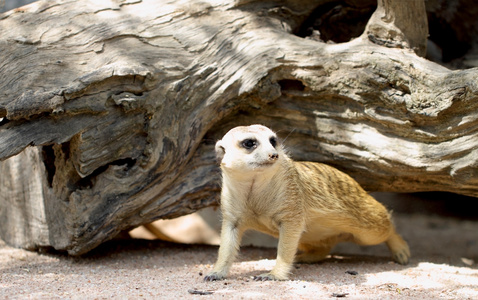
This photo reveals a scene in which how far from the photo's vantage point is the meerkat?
3.49m

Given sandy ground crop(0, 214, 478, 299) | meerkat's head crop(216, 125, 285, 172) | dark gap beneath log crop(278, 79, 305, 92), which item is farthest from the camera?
dark gap beneath log crop(278, 79, 305, 92)

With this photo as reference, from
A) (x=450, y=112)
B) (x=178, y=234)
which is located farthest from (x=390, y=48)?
(x=178, y=234)

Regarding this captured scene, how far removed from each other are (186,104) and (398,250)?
8.10ft

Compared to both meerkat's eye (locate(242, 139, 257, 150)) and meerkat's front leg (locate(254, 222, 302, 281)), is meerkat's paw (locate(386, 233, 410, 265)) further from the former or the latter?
meerkat's eye (locate(242, 139, 257, 150))

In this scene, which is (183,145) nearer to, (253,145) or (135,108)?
(135,108)

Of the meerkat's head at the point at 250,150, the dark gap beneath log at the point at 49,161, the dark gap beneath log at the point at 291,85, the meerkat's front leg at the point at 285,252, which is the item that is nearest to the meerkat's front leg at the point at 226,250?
the meerkat's front leg at the point at 285,252

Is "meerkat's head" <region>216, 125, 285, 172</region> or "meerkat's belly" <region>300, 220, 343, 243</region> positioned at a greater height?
"meerkat's head" <region>216, 125, 285, 172</region>

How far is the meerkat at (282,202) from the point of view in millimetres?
3494

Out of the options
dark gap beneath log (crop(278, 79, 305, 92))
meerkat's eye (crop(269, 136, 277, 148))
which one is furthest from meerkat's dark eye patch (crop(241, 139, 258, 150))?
dark gap beneath log (crop(278, 79, 305, 92))

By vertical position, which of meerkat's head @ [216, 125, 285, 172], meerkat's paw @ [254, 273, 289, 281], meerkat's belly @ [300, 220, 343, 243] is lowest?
meerkat's belly @ [300, 220, 343, 243]

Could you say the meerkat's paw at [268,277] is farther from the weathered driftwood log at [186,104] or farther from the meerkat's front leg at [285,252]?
the weathered driftwood log at [186,104]

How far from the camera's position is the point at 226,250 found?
3689 mm

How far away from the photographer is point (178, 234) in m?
7.46

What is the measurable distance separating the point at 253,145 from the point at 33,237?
2504mm
